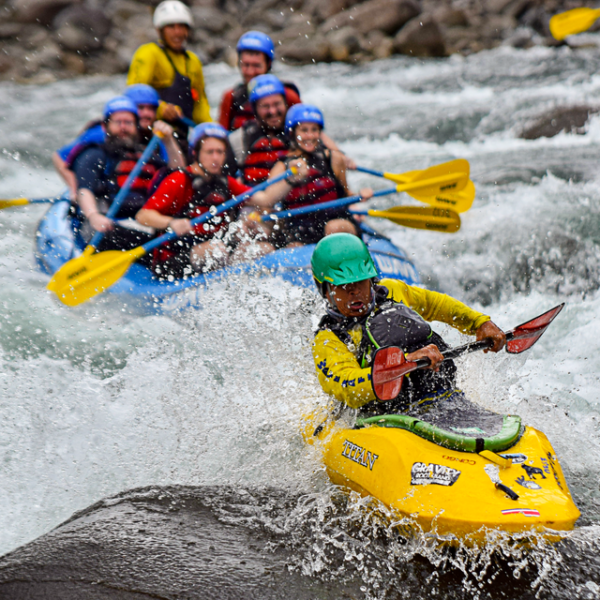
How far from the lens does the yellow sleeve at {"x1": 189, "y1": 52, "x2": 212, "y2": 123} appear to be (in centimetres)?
667

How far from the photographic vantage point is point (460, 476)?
7.70ft

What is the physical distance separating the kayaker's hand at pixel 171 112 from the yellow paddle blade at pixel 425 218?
2.29m

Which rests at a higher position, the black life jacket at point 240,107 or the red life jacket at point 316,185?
the black life jacket at point 240,107

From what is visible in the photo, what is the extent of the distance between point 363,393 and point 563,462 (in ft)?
3.57

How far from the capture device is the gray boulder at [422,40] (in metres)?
14.1

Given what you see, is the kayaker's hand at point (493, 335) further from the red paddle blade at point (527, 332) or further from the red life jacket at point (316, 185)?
the red life jacket at point (316, 185)

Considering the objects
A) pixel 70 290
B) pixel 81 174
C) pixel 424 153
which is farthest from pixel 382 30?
pixel 70 290

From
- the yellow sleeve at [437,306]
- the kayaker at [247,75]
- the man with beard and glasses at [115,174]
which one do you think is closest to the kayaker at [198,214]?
the man with beard and glasses at [115,174]

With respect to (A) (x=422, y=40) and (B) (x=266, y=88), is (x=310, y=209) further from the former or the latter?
(A) (x=422, y=40)

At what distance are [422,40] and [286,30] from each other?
11.0 feet

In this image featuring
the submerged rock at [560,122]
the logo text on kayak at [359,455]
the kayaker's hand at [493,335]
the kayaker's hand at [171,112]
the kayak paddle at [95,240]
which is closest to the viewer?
the logo text on kayak at [359,455]

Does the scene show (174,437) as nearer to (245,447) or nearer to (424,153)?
(245,447)

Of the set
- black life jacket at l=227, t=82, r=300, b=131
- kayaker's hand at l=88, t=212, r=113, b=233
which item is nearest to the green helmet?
kayaker's hand at l=88, t=212, r=113, b=233

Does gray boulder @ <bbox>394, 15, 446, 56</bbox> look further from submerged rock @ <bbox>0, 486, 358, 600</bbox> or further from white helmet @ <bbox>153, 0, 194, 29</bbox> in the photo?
submerged rock @ <bbox>0, 486, 358, 600</bbox>
